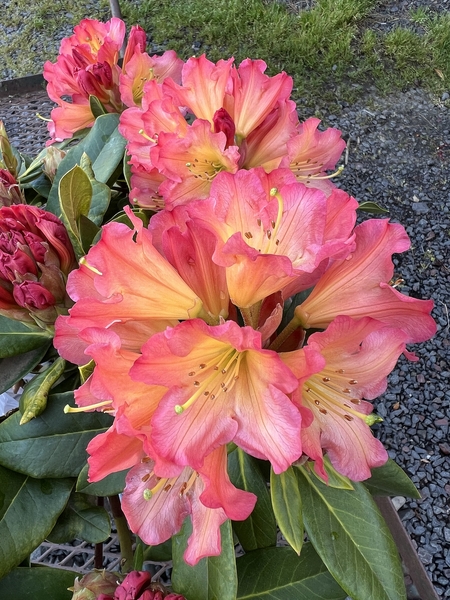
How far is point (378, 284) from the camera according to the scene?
504mm

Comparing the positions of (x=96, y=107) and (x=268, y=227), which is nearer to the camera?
(x=268, y=227)

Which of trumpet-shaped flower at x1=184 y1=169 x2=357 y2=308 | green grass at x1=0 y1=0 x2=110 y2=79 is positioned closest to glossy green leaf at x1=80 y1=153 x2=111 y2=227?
trumpet-shaped flower at x1=184 y1=169 x2=357 y2=308

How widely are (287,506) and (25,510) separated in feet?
1.00

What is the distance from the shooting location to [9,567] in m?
0.61

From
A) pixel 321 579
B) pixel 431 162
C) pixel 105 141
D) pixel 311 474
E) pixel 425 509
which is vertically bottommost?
pixel 425 509

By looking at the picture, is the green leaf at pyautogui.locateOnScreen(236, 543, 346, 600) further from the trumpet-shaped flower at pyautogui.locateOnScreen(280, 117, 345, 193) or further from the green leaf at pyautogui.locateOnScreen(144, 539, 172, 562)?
the trumpet-shaped flower at pyautogui.locateOnScreen(280, 117, 345, 193)

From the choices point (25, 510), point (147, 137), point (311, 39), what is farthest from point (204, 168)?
point (311, 39)

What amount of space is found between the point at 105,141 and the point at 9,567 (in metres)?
0.57

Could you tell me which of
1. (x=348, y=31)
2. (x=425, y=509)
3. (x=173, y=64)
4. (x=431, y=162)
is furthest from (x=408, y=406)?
(x=348, y=31)

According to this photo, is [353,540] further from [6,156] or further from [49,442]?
[6,156]

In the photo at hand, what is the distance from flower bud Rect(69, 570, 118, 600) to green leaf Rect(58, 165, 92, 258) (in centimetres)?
36

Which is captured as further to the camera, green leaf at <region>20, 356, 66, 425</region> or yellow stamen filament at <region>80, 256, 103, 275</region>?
green leaf at <region>20, 356, 66, 425</region>

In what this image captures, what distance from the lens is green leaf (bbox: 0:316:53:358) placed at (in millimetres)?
671

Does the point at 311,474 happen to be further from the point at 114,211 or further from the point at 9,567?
the point at 114,211
